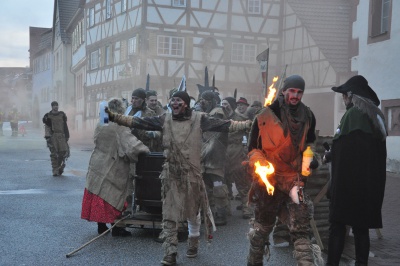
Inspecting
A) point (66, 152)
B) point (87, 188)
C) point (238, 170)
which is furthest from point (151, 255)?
point (66, 152)

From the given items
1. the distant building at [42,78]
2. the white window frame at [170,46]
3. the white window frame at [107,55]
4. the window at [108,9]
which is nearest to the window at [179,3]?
the white window frame at [170,46]

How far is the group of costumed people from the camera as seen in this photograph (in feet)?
14.9

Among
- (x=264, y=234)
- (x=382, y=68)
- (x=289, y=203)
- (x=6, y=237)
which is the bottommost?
(x=6, y=237)

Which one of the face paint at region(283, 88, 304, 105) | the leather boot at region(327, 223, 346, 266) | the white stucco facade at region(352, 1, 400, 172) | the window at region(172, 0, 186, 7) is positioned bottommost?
the leather boot at region(327, 223, 346, 266)

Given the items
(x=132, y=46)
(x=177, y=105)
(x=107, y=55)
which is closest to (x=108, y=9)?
(x=107, y=55)

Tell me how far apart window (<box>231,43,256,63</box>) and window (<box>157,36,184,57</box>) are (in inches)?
106

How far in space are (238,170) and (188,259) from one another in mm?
3128

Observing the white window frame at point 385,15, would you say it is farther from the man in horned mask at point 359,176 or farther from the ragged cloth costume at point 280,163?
the ragged cloth costume at point 280,163

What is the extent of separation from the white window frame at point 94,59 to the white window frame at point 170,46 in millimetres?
6626

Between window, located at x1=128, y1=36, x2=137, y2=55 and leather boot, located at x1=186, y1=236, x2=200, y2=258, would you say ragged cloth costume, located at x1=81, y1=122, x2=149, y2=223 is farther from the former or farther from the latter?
window, located at x1=128, y1=36, x2=137, y2=55

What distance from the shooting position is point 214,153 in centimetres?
777

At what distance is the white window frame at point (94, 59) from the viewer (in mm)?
31506

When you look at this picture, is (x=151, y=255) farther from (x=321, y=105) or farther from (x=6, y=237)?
(x=321, y=105)

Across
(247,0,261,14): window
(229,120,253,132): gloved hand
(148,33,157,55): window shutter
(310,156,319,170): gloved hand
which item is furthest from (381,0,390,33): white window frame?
(148,33,157,55): window shutter
